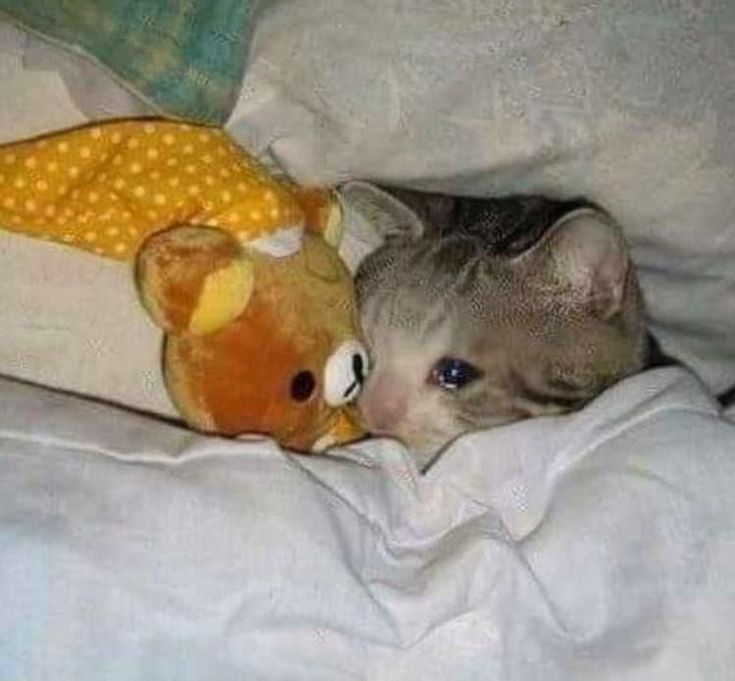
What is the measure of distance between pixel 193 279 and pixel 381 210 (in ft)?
0.92

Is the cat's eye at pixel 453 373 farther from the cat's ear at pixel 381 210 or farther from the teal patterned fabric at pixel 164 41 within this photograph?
the teal patterned fabric at pixel 164 41

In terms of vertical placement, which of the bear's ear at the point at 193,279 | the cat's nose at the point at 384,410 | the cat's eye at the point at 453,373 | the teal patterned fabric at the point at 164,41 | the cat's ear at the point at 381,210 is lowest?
the cat's nose at the point at 384,410

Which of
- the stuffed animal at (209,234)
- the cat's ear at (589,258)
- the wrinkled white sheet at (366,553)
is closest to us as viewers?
the wrinkled white sheet at (366,553)

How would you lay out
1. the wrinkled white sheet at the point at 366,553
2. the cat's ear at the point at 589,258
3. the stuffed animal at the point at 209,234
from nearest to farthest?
the wrinkled white sheet at the point at 366,553 → the stuffed animal at the point at 209,234 → the cat's ear at the point at 589,258

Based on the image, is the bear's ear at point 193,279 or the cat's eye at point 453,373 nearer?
the bear's ear at point 193,279

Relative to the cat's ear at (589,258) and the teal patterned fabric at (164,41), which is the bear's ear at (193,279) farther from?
the cat's ear at (589,258)

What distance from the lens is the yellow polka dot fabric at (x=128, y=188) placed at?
99 centimetres

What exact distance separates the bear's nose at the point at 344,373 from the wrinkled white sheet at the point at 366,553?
49 millimetres

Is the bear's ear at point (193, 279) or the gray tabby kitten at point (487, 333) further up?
the bear's ear at point (193, 279)

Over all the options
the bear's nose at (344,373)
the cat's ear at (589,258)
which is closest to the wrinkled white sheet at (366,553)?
the bear's nose at (344,373)

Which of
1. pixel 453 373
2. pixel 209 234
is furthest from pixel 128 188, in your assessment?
pixel 453 373

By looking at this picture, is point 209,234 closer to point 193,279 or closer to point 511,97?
point 193,279

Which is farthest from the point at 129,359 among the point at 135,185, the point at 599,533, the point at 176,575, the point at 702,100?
the point at 702,100

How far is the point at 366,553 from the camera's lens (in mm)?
917
